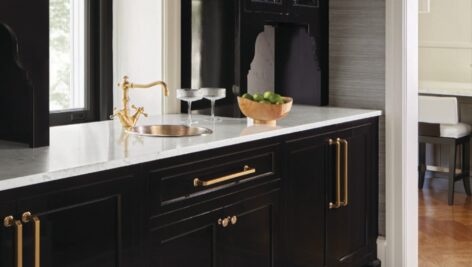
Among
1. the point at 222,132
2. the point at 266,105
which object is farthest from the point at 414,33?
the point at 222,132

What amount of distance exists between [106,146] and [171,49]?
108 centimetres

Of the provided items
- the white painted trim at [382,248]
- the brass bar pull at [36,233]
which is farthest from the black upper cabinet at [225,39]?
the brass bar pull at [36,233]

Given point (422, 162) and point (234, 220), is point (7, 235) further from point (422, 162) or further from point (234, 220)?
point (422, 162)

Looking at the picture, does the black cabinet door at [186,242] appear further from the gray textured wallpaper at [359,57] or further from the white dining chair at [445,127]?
the white dining chair at [445,127]

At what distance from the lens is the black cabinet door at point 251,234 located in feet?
10.1

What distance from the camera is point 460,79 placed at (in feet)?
26.2

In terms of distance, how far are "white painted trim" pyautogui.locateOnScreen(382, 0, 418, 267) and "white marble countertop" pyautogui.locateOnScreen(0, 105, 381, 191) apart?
518 millimetres

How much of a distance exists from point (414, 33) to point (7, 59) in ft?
7.63

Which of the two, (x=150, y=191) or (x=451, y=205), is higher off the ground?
(x=150, y=191)

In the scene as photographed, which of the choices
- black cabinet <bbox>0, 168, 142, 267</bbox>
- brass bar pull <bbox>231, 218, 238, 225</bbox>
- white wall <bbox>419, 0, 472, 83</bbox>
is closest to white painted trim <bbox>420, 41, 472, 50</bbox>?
white wall <bbox>419, 0, 472, 83</bbox>

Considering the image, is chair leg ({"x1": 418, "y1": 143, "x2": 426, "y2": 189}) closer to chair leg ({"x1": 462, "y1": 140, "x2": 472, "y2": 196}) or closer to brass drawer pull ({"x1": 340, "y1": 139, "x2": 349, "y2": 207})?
chair leg ({"x1": 462, "y1": 140, "x2": 472, "y2": 196})

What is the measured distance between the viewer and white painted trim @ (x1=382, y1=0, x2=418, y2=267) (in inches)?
164

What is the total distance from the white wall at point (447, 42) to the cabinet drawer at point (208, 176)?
16.8ft

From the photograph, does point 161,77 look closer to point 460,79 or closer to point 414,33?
point 414,33
